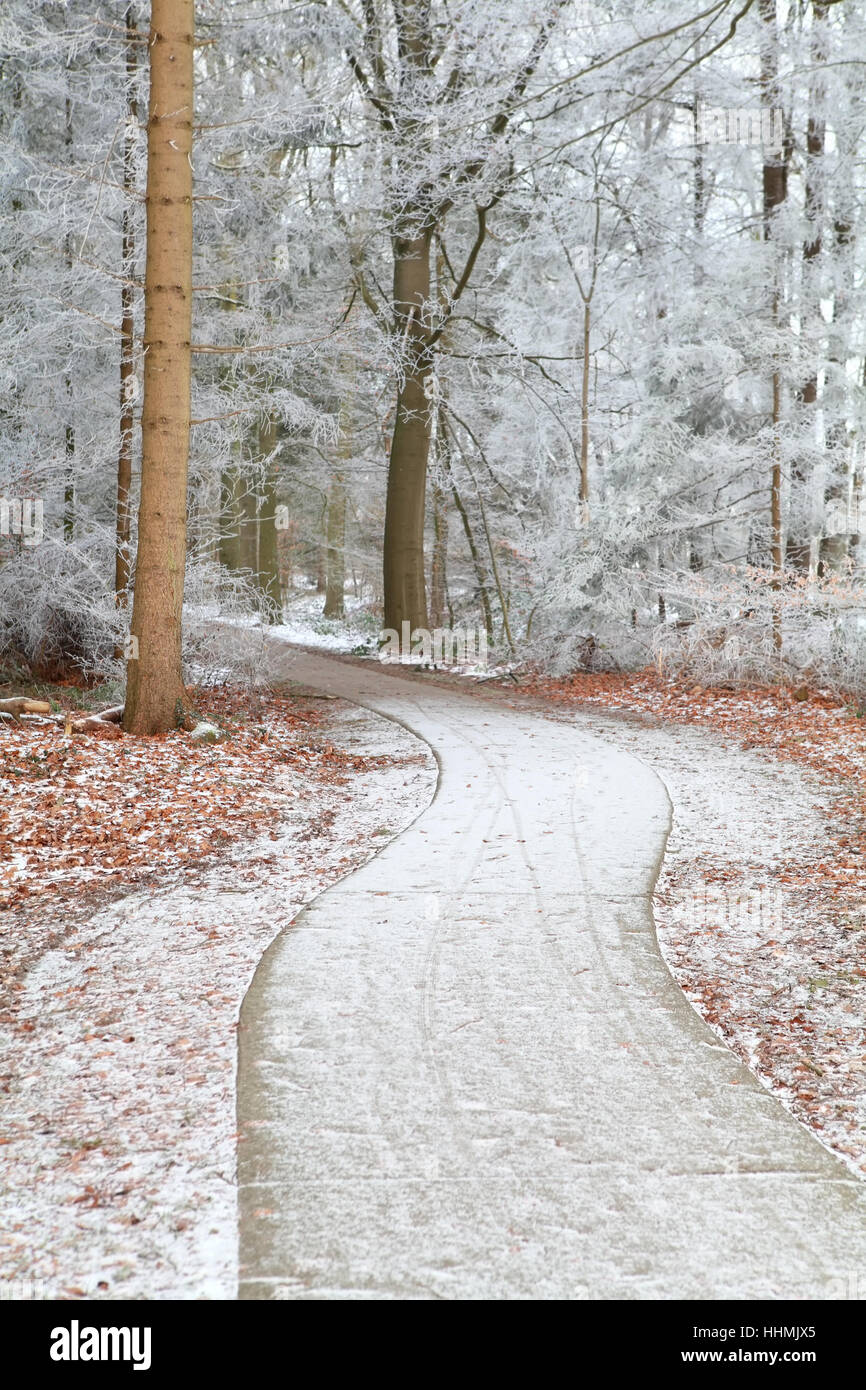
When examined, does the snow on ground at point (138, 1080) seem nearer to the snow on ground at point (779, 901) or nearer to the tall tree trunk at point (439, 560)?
→ the snow on ground at point (779, 901)

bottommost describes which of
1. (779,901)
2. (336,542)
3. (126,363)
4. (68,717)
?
(779,901)

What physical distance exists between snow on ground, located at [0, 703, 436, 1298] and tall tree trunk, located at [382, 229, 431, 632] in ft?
36.8

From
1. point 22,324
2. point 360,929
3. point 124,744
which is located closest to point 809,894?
point 360,929

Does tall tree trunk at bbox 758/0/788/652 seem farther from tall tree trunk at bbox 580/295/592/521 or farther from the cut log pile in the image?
the cut log pile

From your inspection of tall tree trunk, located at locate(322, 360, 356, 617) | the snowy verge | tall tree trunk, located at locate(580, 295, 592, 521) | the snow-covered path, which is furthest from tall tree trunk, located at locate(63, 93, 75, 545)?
tall tree trunk, located at locate(322, 360, 356, 617)

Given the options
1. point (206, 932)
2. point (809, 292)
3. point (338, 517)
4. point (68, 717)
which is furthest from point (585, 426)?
point (206, 932)

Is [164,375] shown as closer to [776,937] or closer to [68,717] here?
[68,717]

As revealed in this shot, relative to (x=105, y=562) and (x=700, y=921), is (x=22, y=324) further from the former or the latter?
(x=700, y=921)

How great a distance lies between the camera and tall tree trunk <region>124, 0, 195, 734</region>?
8.17m

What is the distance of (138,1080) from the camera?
342 cm

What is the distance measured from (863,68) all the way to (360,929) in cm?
1393

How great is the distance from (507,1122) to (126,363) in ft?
34.6

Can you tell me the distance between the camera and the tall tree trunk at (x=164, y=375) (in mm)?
8172

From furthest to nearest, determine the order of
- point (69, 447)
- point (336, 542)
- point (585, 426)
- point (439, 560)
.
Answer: point (336, 542), point (439, 560), point (585, 426), point (69, 447)
